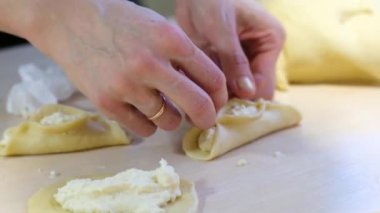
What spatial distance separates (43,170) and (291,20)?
23.2 inches

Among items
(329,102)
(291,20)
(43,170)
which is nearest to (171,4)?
(291,20)

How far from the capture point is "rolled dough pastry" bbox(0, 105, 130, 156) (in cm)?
107

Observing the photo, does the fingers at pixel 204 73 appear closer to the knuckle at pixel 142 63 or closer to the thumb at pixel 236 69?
the knuckle at pixel 142 63

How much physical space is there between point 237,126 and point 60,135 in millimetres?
282

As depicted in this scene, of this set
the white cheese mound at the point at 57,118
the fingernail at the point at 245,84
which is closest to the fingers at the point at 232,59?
the fingernail at the point at 245,84

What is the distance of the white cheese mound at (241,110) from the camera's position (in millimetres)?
1118

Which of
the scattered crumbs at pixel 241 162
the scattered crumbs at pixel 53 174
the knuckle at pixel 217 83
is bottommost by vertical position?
the scattered crumbs at pixel 53 174

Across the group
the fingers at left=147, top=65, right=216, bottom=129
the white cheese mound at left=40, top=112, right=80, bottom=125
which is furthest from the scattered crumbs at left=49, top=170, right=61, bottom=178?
the fingers at left=147, top=65, right=216, bottom=129

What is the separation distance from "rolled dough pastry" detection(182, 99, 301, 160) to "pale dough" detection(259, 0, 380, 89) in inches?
6.6

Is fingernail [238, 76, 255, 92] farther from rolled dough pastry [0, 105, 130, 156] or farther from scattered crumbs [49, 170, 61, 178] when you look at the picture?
scattered crumbs [49, 170, 61, 178]

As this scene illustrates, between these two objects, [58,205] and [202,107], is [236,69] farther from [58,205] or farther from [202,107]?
[58,205]

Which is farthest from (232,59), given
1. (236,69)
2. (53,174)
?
(53,174)

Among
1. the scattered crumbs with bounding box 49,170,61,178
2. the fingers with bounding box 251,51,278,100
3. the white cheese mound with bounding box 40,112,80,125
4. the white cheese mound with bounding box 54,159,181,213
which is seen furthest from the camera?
the fingers with bounding box 251,51,278,100

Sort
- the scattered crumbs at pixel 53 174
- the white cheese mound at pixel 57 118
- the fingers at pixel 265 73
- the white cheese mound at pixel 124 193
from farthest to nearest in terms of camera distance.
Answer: the fingers at pixel 265 73, the white cheese mound at pixel 57 118, the scattered crumbs at pixel 53 174, the white cheese mound at pixel 124 193
